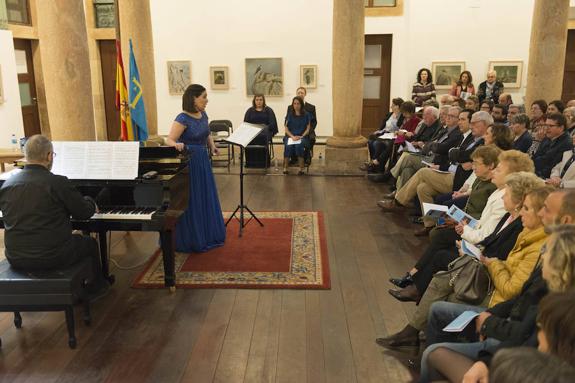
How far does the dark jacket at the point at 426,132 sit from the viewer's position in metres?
8.33

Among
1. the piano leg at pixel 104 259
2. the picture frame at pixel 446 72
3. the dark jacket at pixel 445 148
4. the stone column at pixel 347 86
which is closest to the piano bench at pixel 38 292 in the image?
the piano leg at pixel 104 259

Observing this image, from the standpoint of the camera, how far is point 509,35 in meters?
13.1

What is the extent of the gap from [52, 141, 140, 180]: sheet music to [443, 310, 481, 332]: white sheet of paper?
292 cm

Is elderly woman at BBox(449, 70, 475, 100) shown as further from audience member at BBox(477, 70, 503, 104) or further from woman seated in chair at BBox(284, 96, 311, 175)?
woman seated in chair at BBox(284, 96, 311, 175)

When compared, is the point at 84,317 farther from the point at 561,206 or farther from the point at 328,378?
the point at 561,206

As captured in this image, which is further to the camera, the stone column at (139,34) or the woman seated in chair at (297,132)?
the woman seated in chair at (297,132)

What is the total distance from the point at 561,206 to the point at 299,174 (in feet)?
24.4

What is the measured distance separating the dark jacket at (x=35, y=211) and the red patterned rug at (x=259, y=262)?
1308 mm

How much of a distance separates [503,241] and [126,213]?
10.1 ft

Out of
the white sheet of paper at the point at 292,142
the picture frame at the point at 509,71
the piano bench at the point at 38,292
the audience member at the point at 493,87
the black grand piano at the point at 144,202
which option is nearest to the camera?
the piano bench at the point at 38,292

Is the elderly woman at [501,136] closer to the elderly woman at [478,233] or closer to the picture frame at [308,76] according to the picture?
the elderly woman at [478,233]

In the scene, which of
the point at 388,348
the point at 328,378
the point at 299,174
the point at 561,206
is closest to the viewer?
the point at 561,206

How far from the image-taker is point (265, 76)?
1371cm

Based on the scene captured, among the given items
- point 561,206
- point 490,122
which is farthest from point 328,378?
point 490,122
